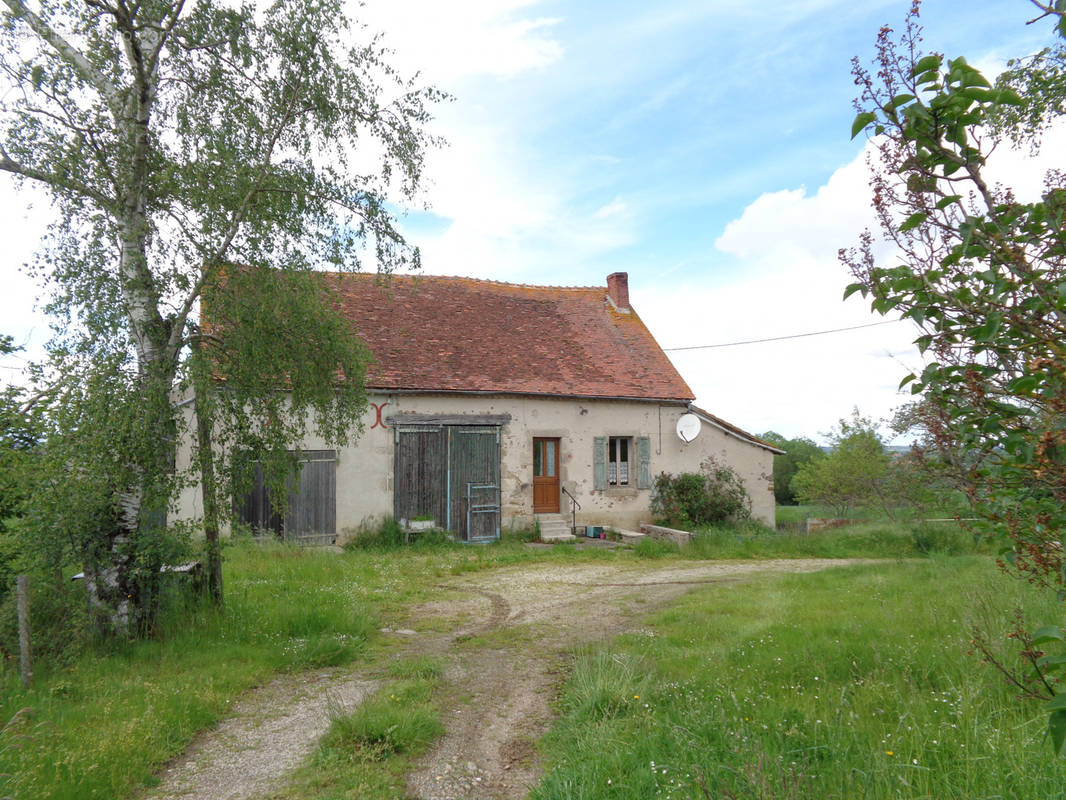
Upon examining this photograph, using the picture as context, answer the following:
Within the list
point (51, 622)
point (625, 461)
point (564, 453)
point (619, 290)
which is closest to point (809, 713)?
point (51, 622)

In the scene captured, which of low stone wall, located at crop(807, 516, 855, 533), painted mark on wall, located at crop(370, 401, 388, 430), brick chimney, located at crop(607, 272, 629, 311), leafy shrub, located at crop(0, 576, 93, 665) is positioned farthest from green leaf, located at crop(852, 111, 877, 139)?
brick chimney, located at crop(607, 272, 629, 311)

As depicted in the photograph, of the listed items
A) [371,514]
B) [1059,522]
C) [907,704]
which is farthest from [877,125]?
[371,514]

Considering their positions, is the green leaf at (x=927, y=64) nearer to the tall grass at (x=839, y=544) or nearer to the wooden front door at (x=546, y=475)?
the tall grass at (x=839, y=544)

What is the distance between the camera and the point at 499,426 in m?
15.1

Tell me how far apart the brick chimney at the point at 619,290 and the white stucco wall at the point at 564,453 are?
4.32 meters

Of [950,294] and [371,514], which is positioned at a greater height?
[950,294]

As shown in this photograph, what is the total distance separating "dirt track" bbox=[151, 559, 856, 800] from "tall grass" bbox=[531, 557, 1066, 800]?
0.39m

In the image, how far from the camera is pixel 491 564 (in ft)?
39.1

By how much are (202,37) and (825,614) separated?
8.74m

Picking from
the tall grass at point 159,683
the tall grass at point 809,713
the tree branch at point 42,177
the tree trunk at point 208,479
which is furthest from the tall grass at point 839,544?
the tree branch at point 42,177

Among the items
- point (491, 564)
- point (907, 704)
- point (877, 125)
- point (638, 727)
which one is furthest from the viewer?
point (491, 564)

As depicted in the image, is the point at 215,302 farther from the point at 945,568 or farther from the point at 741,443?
the point at 741,443

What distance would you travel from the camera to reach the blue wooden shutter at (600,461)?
16234mm

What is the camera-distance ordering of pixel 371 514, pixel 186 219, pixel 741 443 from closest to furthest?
pixel 186 219 → pixel 371 514 → pixel 741 443
